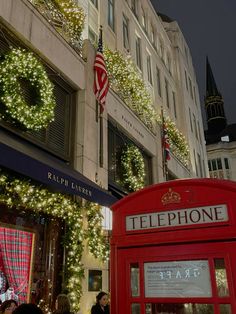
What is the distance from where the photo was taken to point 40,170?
23.4ft

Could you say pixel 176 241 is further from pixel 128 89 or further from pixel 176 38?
pixel 176 38

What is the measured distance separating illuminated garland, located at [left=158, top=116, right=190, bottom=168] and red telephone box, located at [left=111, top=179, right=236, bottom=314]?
1758 centimetres

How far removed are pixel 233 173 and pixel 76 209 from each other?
153 feet

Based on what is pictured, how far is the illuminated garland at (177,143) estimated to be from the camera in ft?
71.8

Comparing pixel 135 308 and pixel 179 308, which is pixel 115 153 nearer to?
pixel 135 308

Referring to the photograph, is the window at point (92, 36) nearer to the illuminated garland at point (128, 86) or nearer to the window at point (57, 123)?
the illuminated garland at point (128, 86)

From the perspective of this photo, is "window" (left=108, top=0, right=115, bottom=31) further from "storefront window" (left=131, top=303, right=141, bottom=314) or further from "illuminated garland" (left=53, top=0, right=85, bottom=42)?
"storefront window" (left=131, top=303, right=141, bottom=314)

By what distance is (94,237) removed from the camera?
389 inches

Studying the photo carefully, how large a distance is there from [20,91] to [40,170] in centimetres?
276

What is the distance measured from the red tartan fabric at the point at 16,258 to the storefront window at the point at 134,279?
518 cm

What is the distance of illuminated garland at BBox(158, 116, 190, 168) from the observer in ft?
71.8

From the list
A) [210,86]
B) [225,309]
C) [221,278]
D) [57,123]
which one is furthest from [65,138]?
[210,86]

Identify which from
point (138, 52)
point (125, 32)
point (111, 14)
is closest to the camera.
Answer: point (111, 14)

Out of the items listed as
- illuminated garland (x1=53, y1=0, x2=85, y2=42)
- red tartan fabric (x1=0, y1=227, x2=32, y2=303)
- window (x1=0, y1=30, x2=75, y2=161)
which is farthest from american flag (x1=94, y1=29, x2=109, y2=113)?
red tartan fabric (x1=0, y1=227, x2=32, y2=303)
